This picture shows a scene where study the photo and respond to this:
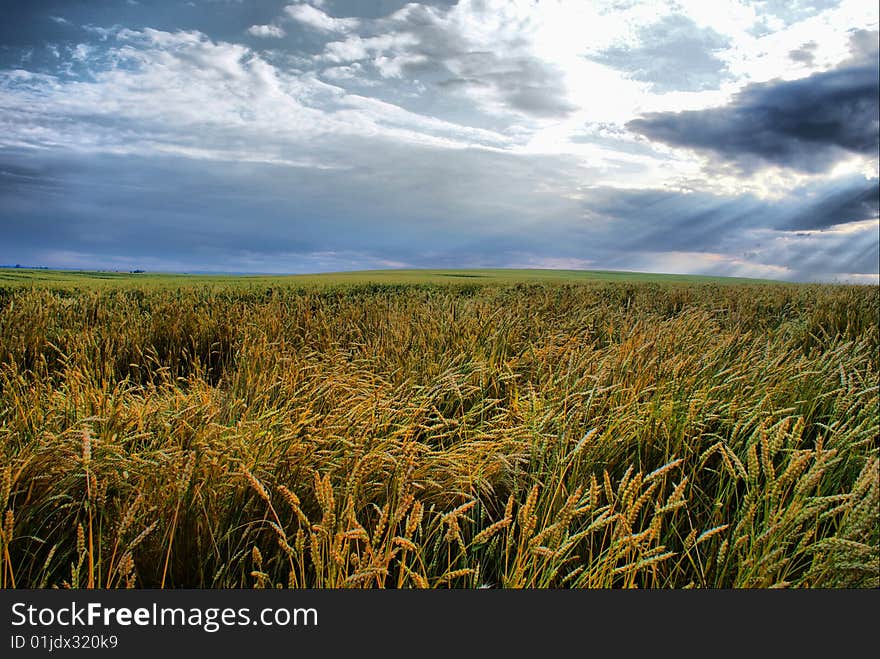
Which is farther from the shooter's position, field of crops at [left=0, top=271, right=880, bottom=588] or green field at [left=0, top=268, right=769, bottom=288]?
green field at [left=0, top=268, right=769, bottom=288]

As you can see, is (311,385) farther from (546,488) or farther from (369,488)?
(546,488)

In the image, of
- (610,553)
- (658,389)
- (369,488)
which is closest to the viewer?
(610,553)

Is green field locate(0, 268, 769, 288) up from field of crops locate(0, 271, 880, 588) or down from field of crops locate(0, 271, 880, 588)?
up


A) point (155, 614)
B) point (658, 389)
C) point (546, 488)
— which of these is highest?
point (658, 389)

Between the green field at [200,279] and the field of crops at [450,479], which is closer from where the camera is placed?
the field of crops at [450,479]

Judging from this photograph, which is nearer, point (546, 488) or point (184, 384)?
point (546, 488)

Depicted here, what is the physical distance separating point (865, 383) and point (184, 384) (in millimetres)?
5448

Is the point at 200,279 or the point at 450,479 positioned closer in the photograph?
the point at 450,479

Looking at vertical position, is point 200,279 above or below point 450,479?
above

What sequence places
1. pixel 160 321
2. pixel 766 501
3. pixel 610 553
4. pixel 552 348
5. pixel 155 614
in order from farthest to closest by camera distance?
pixel 160 321 → pixel 552 348 → pixel 766 501 → pixel 610 553 → pixel 155 614

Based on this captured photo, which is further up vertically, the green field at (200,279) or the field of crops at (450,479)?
the green field at (200,279)

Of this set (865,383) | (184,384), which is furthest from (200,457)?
(865,383)

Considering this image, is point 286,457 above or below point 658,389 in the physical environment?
below

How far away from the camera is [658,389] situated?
2834 millimetres
